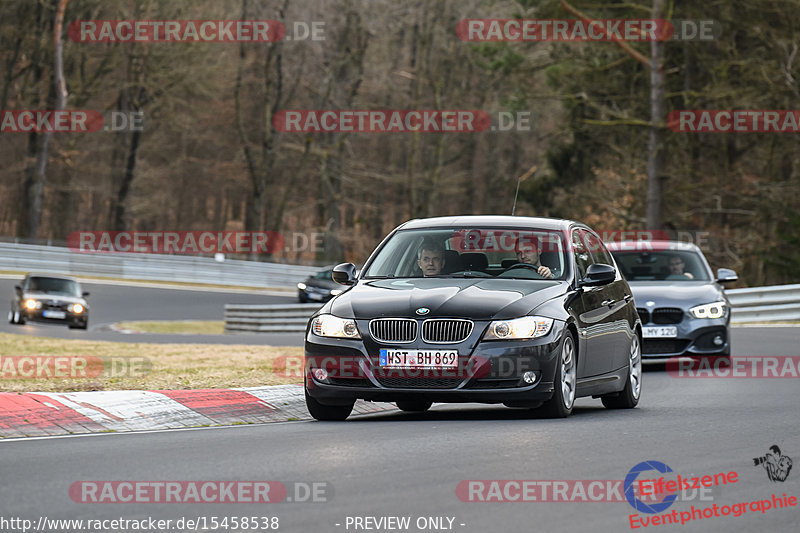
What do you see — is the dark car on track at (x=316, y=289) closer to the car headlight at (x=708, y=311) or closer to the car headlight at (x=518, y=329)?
the car headlight at (x=708, y=311)

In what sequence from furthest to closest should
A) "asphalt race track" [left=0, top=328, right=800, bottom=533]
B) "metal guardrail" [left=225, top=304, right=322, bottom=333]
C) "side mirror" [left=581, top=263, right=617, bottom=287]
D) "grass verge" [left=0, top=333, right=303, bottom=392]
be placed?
"metal guardrail" [left=225, top=304, right=322, bottom=333]
"grass verge" [left=0, top=333, right=303, bottom=392]
"side mirror" [left=581, top=263, right=617, bottom=287]
"asphalt race track" [left=0, top=328, right=800, bottom=533]

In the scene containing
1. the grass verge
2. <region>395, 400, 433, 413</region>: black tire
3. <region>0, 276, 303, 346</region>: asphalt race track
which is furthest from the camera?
<region>0, 276, 303, 346</region>: asphalt race track

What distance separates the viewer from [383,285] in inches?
432

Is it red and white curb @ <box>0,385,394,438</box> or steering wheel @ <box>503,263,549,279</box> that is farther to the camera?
steering wheel @ <box>503,263,549,279</box>

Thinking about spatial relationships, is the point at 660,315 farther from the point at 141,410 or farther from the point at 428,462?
the point at 428,462

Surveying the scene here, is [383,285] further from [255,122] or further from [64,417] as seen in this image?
[255,122]

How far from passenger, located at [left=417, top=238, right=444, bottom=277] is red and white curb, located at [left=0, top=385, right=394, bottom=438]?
1533mm

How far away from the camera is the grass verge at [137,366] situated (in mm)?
13102

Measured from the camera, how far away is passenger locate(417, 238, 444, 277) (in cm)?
1134

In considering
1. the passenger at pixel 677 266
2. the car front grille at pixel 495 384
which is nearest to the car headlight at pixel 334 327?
the car front grille at pixel 495 384

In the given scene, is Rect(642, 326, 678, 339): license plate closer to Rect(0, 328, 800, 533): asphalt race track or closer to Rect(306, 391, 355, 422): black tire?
Rect(0, 328, 800, 533): asphalt race track

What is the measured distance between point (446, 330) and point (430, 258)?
1393 millimetres

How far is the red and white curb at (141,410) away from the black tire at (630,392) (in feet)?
6.80

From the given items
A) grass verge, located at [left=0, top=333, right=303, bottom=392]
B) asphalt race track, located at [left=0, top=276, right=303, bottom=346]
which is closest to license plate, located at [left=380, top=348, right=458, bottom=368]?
grass verge, located at [left=0, top=333, right=303, bottom=392]
